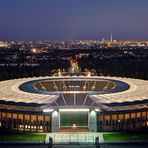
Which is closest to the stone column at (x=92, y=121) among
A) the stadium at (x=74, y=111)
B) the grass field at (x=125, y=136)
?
the stadium at (x=74, y=111)

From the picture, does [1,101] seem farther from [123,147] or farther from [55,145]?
[123,147]

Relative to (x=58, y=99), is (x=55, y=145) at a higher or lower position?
lower

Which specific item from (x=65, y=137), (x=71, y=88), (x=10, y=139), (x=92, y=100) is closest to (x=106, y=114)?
(x=92, y=100)

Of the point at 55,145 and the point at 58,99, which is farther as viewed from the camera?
the point at 58,99

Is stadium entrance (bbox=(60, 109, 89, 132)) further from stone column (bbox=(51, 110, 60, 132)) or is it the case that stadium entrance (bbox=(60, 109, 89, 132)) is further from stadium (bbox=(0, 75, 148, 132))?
stone column (bbox=(51, 110, 60, 132))

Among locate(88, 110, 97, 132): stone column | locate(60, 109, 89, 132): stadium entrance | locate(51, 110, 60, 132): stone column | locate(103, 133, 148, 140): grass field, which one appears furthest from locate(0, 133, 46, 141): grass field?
locate(103, 133, 148, 140): grass field

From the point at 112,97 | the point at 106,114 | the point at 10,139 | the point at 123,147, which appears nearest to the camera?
the point at 123,147

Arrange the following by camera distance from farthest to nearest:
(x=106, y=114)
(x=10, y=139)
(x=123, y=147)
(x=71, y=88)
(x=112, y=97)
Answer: (x=71, y=88), (x=112, y=97), (x=106, y=114), (x=10, y=139), (x=123, y=147)
